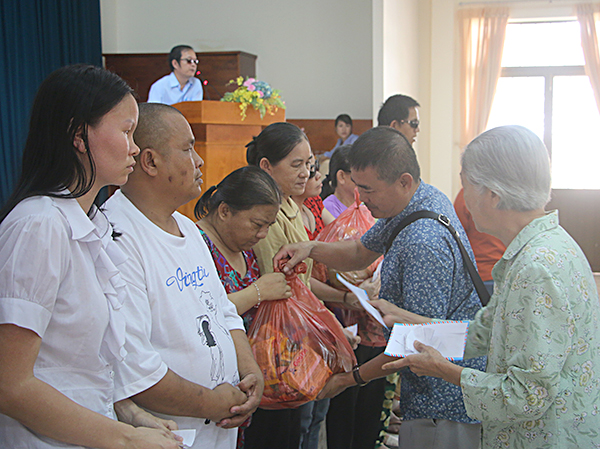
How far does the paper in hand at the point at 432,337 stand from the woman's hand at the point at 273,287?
386mm

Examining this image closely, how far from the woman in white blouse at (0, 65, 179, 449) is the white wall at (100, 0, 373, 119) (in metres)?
7.58

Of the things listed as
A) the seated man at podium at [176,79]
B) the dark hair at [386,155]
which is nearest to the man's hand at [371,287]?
the dark hair at [386,155]

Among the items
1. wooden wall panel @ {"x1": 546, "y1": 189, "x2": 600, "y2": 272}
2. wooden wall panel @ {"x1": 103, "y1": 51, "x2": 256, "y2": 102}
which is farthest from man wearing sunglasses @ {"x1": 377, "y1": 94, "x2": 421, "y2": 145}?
wooden wall panel @ {"x1": 546, "y1": 189, "x2": 600, "y2": 272}

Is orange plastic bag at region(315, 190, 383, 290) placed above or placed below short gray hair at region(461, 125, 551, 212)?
below

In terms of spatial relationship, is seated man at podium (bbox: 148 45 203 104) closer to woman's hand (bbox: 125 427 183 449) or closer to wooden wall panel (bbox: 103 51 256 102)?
wooden wall panel (bbox: 103 51 256 102)

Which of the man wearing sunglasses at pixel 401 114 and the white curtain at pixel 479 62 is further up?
the white curtain at pixel 479 62

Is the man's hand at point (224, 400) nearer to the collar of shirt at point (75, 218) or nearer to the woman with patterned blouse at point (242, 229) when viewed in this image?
the woman with patterned blouse at point (242, 229)

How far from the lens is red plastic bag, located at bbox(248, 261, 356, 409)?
1.63m

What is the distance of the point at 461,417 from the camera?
163 cm

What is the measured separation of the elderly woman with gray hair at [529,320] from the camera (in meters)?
1.18

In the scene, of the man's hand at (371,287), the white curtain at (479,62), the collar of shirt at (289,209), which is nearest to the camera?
the collar of shirt at (289,209)

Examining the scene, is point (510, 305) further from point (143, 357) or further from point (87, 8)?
point (87, 8)

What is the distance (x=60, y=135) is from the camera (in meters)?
0.98

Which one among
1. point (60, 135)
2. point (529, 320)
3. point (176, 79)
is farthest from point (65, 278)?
point (176, 79)
